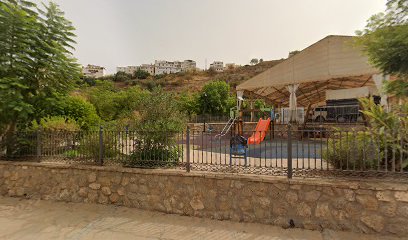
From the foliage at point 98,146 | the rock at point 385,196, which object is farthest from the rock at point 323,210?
the foliage at point 98,146

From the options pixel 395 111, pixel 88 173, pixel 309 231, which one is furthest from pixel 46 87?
pixel 395 111

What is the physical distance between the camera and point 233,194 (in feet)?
15.0

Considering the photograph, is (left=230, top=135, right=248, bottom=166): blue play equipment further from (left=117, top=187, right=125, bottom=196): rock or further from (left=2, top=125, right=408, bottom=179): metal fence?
(left=117, top=187, right=125, bottom=196): rock

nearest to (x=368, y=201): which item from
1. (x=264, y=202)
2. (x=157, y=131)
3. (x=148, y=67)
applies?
(x=264, y=202)

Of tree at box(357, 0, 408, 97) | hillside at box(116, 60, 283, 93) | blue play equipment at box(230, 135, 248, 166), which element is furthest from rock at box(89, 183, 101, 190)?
hillside at box(116, 60, 283, 93)

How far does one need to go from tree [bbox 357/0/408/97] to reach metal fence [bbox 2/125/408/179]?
110 cm

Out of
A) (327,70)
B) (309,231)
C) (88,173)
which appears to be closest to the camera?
(309,231)

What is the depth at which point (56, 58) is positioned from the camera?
6812 millimetres

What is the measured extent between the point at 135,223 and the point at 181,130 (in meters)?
2.23

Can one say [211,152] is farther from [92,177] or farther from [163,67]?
[163,67]

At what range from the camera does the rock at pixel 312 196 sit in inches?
161

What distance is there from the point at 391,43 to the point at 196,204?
4.74 m

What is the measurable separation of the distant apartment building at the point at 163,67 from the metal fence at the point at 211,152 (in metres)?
103

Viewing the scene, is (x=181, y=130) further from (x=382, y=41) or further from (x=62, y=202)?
(x=382, y=41)
